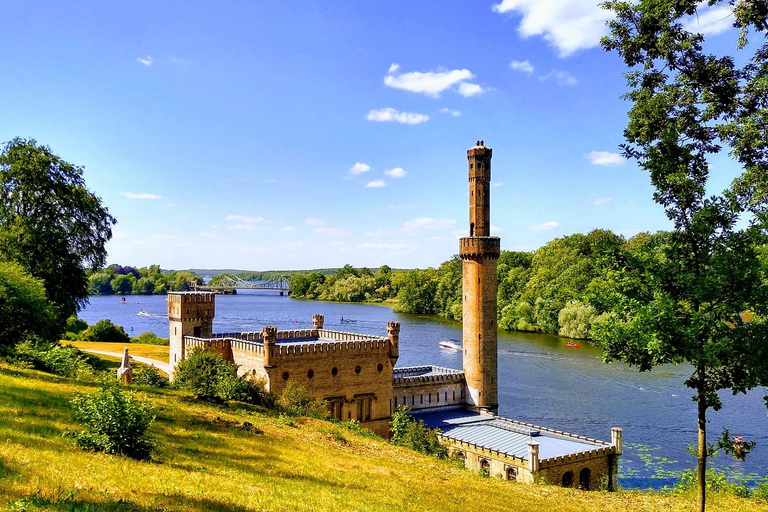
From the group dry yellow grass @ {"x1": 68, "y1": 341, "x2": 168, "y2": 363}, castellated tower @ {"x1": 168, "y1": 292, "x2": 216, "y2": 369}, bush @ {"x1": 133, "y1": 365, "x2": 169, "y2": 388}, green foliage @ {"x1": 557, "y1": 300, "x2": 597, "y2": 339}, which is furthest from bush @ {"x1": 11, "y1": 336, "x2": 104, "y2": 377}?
green foliage @ {"x1": 557, "y1": 300, "x2": 597, "y2": 339}

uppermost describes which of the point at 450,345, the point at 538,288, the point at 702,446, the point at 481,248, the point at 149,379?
the point at 481,248

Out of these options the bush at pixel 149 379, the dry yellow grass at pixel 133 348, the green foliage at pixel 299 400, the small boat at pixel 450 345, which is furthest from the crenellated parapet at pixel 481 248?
the small boat at pixel 450 345

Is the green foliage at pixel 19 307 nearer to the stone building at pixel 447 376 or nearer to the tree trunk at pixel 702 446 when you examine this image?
the stone building at pixel 447 376

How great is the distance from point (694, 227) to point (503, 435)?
26.7 m

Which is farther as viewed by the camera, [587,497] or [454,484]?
[587,497]

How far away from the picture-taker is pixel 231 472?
1275cm

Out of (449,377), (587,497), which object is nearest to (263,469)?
(587,497)

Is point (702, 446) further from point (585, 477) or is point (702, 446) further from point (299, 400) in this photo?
point (299, 400)

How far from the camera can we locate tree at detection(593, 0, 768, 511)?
11.8 m

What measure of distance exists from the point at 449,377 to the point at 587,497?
86.0 ft

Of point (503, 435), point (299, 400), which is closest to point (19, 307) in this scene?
point (299, 400)

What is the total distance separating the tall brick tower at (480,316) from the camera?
147 feet

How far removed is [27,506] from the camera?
24.1 feet

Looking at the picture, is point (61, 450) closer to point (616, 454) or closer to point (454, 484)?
point (454, 484)
